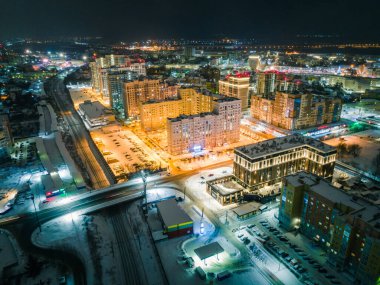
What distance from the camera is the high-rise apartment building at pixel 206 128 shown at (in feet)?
253

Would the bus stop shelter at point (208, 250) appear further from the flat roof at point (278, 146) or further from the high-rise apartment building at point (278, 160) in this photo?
the flat roof at point (278, 146)

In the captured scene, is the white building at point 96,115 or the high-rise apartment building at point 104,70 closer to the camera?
the white building at point 96,115

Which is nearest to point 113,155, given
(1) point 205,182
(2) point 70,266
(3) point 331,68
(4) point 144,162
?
(4) point 144,162

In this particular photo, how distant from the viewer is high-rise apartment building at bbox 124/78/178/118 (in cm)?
10662

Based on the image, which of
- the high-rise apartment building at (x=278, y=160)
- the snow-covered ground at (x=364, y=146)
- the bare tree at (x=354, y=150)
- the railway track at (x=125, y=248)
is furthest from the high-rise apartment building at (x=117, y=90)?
the bare tree at (x=354, y=150)

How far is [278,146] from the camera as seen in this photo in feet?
203

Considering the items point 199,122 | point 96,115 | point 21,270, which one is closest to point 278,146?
point 199,122

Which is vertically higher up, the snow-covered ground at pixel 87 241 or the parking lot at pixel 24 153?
the parking lot at pixel 24 153

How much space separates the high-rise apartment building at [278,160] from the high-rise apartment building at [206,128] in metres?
20.3

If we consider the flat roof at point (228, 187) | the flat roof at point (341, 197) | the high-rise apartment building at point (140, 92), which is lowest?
the flat roof at point (228, 187)

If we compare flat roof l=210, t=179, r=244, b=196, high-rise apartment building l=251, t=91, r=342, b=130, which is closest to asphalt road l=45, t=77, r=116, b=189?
flat roof l=210, t=179, r=244, b=196

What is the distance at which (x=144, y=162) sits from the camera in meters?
74.9

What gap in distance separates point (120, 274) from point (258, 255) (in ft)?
65.0

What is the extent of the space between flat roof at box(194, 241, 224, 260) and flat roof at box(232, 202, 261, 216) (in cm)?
912
